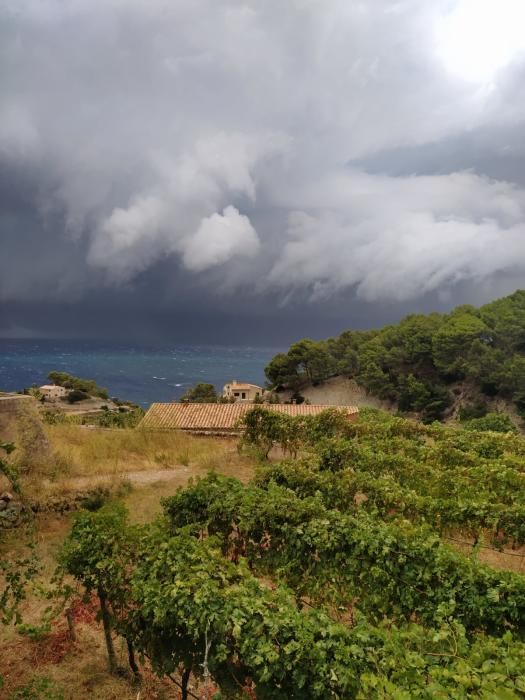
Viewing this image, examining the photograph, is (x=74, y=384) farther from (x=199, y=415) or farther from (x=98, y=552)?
(x=98, y=552)

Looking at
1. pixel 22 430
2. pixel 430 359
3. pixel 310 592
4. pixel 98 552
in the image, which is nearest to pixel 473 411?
pixel 430 359

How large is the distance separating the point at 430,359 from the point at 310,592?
49.1 metres

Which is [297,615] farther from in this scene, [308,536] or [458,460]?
[458,460]

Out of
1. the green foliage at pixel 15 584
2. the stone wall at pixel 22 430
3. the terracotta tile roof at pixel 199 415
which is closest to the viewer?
the green foliage at pixel 15 584

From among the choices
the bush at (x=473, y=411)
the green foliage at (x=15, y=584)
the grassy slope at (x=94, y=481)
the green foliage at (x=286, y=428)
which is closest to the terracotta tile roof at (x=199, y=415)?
the grassy slope at (x=94, y=481)

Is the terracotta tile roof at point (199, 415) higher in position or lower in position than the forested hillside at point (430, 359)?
lower

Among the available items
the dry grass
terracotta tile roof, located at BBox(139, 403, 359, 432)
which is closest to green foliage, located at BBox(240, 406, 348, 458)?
the dry grass

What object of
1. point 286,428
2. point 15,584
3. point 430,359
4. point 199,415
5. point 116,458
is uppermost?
point 430,359

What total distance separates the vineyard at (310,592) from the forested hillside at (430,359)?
3904cm

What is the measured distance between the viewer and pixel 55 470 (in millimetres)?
12578

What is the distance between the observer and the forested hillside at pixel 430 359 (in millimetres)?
44781

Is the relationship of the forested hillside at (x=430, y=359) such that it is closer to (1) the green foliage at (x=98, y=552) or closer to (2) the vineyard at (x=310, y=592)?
(2) the vineyard at (x=310, y=592)

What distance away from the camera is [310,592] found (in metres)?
6.42

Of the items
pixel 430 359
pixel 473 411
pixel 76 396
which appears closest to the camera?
pixel 473 411
